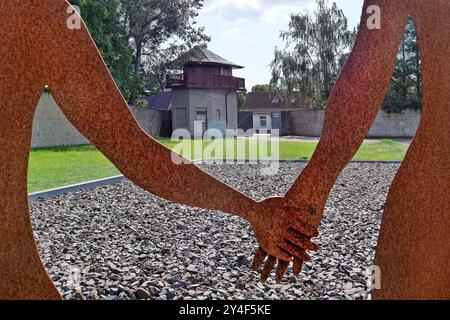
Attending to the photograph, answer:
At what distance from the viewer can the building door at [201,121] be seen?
28755 mm

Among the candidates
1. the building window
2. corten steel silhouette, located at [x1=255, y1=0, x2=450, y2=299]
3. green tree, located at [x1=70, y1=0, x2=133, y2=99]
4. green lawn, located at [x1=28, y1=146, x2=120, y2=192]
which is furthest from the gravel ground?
the building window

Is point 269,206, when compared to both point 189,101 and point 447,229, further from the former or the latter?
point 189,101

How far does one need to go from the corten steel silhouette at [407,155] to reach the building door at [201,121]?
1036 inches

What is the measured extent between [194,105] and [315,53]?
676 cm

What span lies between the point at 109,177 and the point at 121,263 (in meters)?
5.34

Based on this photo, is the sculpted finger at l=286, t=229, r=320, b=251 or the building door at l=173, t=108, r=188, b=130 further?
the building door at l=173, t=108, r=188, b=130

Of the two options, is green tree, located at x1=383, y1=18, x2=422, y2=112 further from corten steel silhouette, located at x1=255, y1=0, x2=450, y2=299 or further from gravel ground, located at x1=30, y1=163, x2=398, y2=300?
corten steel silhouette, located at x1=255, y1=0, x2=450, y2=299

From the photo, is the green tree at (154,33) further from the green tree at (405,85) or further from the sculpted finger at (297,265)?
the sculpted finger at (297,265)

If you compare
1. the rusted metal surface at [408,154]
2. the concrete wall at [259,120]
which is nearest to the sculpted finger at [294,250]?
the rusted metal surface at [408,154]

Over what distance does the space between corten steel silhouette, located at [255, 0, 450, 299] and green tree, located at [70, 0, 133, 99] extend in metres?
19.2

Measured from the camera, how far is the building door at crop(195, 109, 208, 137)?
94.3 feet

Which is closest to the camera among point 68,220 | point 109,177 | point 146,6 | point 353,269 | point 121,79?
point 353,269
